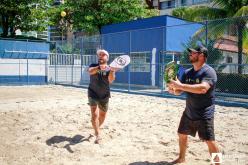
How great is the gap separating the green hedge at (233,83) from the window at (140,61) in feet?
21.9

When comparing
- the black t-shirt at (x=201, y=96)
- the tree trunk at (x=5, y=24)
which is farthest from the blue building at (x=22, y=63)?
the black t-shirt at (x=201, y=96)

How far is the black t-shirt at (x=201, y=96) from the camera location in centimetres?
434

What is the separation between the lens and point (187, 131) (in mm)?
4742

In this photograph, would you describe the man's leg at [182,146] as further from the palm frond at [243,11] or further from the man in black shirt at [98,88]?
the palm frond at [243,11]

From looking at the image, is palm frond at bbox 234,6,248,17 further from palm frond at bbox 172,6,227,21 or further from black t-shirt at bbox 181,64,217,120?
black t-shirt at bbox 181,64,217,120

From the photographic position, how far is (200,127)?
14.9ft

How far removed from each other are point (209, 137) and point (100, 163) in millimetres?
1680

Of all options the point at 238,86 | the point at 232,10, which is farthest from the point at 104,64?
the point at 232,10

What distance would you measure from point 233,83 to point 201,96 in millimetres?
9877

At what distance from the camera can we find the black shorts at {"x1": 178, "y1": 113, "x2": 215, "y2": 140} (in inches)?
175

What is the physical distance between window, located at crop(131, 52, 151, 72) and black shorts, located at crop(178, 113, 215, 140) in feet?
50.6

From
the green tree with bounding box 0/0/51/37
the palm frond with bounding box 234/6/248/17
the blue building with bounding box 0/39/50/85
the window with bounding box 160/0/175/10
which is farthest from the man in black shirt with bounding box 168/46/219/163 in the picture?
the window with bounding box 160/0/175/10

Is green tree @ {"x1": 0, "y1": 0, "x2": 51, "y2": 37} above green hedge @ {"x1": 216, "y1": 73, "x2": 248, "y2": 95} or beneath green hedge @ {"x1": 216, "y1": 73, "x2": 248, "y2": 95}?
above

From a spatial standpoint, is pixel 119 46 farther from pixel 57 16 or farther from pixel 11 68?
pixel 57 16
